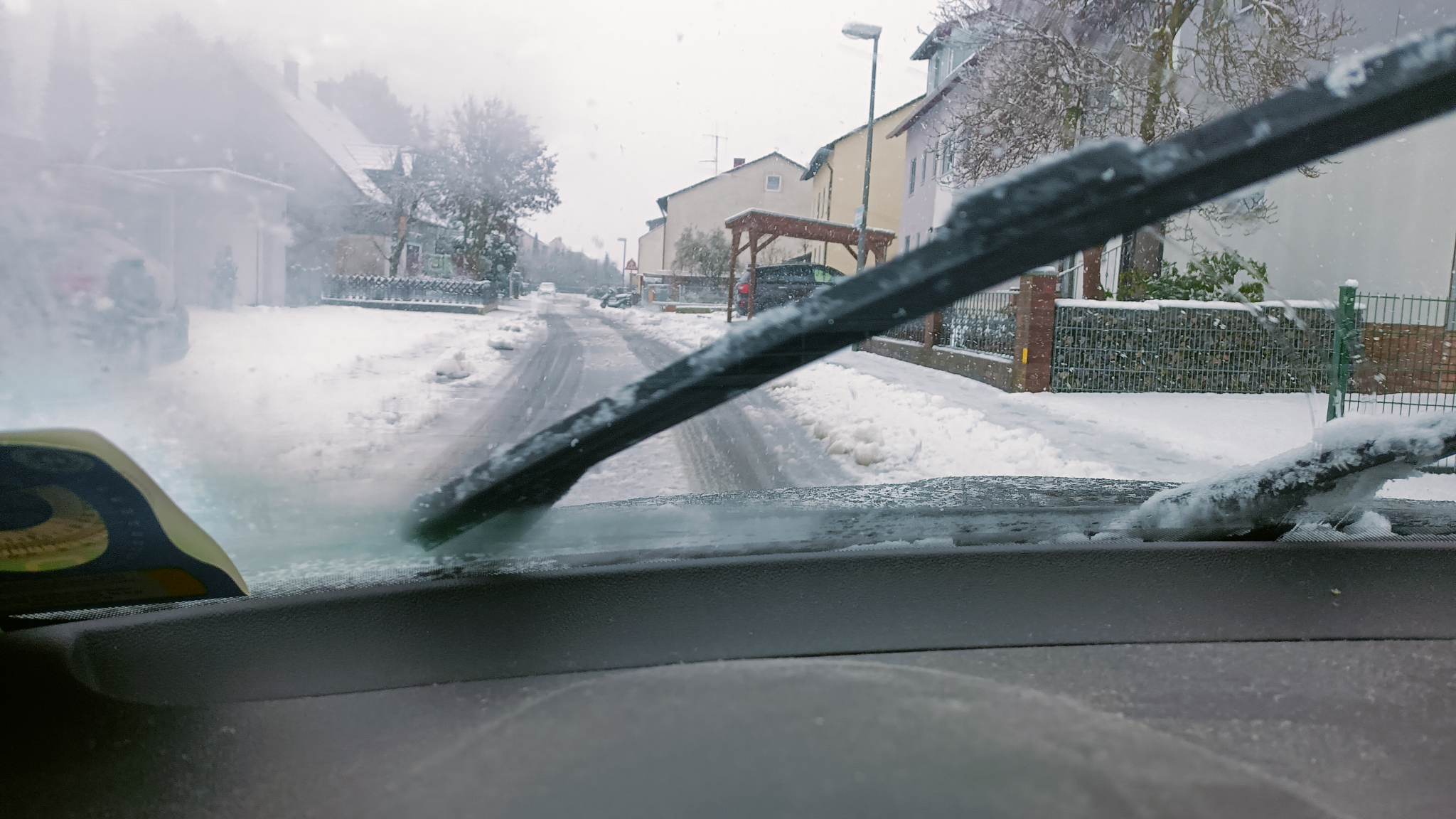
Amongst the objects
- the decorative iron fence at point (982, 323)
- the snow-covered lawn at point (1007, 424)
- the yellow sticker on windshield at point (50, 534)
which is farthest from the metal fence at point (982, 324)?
the yellow sticker on windshield at point (50, 534)

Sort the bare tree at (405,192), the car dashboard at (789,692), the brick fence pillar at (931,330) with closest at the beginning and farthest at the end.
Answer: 1. the car dashboard at (789,692)
2. the brick fence pillar at (931,330)
3. the bare tree at (405,192)

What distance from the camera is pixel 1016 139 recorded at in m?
1.95

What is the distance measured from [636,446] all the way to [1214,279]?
1189 millimetres

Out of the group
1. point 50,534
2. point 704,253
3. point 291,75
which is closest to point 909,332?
point 704,253

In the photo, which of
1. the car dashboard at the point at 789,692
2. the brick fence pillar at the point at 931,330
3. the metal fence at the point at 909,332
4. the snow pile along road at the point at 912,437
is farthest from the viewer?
the snow pile along road at the point at 912,437

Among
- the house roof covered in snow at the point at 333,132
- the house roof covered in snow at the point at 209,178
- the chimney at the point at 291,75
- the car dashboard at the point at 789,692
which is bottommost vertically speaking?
the car dashboard at the point at 789,692

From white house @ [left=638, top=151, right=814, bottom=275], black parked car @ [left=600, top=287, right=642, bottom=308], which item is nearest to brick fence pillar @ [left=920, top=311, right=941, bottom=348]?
white house @ [left=638, top=151, right=814, bottom=275]

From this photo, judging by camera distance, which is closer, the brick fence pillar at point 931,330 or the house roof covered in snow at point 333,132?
the brick fence pillar at point 931,330

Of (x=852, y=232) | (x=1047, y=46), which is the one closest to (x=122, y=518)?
(x=852, y=232)

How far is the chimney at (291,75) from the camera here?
6.76 ft

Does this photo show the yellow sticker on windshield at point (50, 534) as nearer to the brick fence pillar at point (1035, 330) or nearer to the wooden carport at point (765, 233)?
the wooden carport at point (765, 233)

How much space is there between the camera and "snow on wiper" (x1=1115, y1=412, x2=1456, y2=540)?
7.63 feet

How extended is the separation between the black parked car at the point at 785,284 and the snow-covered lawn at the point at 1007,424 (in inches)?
2.7

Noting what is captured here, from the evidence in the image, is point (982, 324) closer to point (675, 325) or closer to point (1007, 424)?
point (675, 325)
